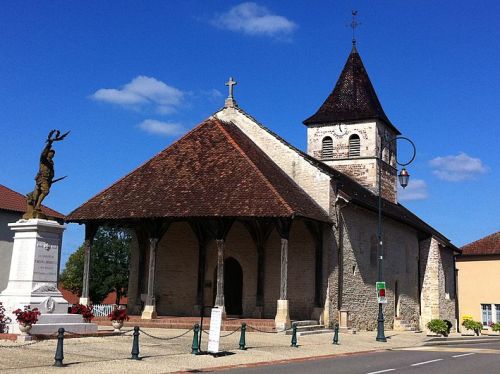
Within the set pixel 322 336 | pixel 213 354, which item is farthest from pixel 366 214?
pixel 213 354

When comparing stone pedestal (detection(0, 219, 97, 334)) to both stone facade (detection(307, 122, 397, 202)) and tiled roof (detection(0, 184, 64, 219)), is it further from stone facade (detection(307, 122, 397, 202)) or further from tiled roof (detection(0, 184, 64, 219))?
stone facade (detection(307, 122, 397, 202))

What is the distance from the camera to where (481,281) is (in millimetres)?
47062

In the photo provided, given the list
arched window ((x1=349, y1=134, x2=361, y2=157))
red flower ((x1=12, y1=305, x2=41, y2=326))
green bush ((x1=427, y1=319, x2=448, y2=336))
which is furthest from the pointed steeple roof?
red flower ((x1=12, y1=305, x2=41, y2=326))

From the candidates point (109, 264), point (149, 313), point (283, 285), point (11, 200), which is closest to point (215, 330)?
point (283, 285)

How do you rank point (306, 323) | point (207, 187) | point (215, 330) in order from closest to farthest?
1. point (215, 330)
2. point (306, 323)
3. point (207, 187)

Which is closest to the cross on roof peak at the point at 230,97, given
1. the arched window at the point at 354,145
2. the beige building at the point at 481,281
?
the arched window at the point at 354,145

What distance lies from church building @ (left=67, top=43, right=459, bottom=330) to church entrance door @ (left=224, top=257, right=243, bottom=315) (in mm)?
43

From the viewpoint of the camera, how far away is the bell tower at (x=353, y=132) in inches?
1404

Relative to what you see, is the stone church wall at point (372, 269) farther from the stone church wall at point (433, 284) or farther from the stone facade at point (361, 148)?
the stone facade at point (361, 148)

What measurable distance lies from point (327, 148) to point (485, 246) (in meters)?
19.1

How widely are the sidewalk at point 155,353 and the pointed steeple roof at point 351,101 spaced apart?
1885cm

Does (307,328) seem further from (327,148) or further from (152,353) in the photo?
(327,148)

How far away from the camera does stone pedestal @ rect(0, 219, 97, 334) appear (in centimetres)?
1459

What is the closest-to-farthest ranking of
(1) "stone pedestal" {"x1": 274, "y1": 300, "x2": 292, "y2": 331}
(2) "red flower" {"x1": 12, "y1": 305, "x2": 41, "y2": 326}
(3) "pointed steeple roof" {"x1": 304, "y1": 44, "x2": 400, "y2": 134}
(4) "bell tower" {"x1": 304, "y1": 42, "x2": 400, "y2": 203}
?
(2) "red flower" {"x1": 12, "y1": 305, "x2": 41, "y2": 326}
(1) "stone pedestal" {"x1": 274, "y1": 300, "x2": 292, "y2": 331}
(4) "bell tower" {"x1": 304, "y1": 42, "x2": 400, "y2": 203}
(3) "pointed steeple roof" {"x1": 304, "y1": 44, "x2": 400, "y2": 134}
